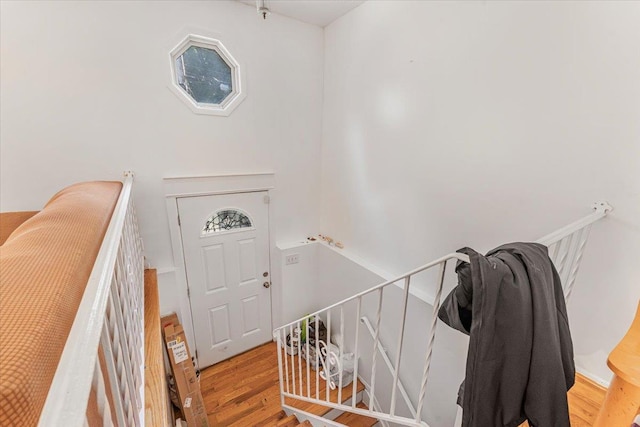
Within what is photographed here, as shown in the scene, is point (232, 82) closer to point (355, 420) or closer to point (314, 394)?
point (314, 394)

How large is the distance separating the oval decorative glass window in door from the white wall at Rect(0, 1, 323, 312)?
1.17ft

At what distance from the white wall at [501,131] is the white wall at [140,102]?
76 centimetres

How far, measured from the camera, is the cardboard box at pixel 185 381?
2.27 meters

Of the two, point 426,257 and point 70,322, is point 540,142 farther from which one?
point 70,322

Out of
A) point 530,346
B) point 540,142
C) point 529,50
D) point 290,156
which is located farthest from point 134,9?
point 530,346

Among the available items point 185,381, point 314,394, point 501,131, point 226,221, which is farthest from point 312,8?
point 314,394

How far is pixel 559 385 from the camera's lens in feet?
2.69

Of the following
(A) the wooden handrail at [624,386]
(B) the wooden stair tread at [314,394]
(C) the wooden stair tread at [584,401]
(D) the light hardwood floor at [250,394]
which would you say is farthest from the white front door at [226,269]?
(A) the wooden handrail at [624,386]

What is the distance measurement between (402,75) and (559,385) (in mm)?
2195

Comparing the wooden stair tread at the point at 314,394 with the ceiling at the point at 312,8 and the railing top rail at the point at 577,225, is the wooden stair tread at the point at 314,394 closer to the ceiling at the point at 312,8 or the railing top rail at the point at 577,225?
the railing top rail at the point at 577,225

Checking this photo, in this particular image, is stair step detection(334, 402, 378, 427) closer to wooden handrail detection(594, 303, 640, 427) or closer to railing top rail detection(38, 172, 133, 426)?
wooden handrail detection(594, 303, 640, 427)

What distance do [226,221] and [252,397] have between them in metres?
1.87

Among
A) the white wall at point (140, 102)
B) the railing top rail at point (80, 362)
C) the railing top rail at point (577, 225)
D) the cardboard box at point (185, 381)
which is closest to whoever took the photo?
the railing top rail at point (80, 362)

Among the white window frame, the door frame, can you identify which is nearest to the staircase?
the door frame
